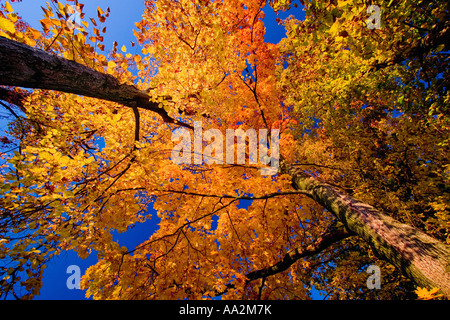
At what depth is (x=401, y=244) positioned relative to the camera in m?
1.99

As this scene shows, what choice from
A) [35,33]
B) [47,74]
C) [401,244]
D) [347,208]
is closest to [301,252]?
[347,208]

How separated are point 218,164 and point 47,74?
3.45 meters

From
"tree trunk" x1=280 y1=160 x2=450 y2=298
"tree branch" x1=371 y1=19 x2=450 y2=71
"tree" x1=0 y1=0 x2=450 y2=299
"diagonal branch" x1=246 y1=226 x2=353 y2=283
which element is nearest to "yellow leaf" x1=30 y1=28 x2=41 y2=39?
"tree" x1=0 y1=0 x2=450 y2=299

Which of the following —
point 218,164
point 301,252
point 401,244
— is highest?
point 218,164

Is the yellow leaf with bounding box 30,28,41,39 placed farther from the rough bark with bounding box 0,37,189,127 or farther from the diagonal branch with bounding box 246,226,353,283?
the diagonal branch with bounding box 246,226,353,283

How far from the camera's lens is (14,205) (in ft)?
5.93

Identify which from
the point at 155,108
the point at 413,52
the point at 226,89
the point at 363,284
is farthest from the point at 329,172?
the point at 155,108

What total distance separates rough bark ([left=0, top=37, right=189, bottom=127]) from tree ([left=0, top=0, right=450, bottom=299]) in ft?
0.04

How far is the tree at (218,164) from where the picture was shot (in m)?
1.89

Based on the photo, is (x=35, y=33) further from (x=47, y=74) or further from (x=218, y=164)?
(x=218, y=164)

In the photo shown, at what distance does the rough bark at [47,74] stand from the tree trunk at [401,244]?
13.7 feet

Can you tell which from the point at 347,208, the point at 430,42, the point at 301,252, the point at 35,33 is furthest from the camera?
→ the point at 301,252

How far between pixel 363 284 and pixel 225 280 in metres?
5.79
